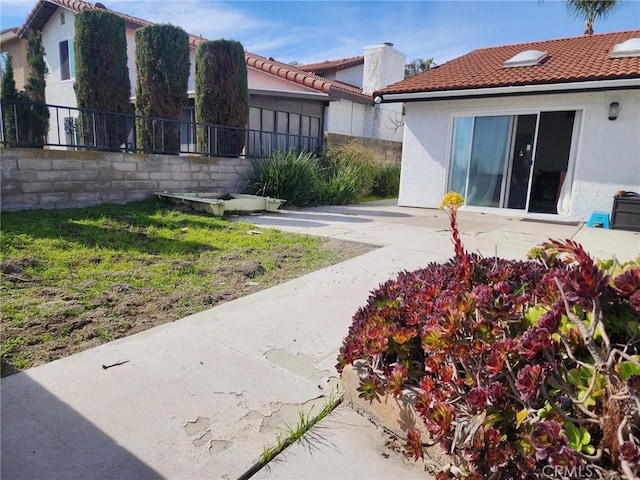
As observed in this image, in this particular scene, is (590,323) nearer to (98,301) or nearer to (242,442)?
(242,442)

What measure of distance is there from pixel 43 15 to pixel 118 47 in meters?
10.8

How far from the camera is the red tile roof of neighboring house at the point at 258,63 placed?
504 inches

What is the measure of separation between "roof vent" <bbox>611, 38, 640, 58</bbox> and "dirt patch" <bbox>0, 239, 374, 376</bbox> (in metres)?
8.24

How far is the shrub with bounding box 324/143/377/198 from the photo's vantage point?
452 inches

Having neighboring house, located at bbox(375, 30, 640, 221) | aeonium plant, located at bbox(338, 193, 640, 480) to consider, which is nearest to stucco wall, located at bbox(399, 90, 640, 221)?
neighboring house, located at bbox(375, 30, 640, 221)

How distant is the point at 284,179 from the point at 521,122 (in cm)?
541

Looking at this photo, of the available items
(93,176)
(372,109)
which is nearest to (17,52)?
(372,109)

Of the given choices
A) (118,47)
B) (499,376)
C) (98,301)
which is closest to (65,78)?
(118,47)

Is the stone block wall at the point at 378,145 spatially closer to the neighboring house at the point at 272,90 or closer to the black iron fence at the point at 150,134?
the neighboring house at the point at 272,90

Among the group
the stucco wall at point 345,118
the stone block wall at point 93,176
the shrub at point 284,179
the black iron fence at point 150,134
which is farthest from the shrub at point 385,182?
the stone block wall at point 93,176

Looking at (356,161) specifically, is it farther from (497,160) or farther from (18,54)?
(18,54)

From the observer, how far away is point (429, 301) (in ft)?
6.13

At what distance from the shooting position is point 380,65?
15.9m

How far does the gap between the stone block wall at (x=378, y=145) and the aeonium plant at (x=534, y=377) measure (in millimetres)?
10814
